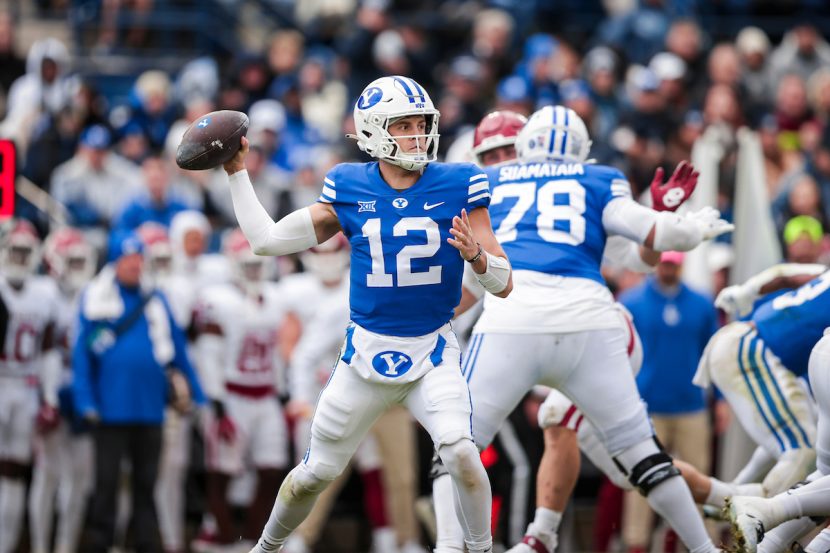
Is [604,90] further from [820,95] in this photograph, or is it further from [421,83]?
[820,95]

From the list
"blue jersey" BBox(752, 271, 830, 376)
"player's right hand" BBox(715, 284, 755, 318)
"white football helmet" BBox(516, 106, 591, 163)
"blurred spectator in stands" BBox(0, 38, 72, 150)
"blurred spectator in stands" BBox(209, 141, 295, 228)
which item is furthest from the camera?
"blurred spectator in stands" BBox(0, 38, 72, 150)

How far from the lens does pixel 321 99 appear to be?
1463cm

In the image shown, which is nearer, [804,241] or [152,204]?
[804,241]

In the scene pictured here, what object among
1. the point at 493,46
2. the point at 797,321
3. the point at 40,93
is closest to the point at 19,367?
the point at 40,93

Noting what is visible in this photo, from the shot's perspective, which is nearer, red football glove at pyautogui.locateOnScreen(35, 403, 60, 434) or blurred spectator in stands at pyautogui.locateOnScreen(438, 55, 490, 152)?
red football glove at pyautogui.locateOnScreen(35, 403, 60, 434)

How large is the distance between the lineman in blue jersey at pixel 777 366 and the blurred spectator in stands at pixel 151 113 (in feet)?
22.1

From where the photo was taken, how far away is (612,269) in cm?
1177

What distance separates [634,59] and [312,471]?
9179mm

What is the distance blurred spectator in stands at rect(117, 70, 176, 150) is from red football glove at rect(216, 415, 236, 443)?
3485mm

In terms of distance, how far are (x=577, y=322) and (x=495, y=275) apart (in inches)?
33.1

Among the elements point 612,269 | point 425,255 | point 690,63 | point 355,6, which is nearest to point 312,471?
point 425,255

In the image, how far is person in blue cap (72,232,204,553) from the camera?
10359mm

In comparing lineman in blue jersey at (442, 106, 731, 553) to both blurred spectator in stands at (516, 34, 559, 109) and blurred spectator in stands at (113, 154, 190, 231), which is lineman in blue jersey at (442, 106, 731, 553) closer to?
blurred spectator in stands at (113, 154, 190, 231)

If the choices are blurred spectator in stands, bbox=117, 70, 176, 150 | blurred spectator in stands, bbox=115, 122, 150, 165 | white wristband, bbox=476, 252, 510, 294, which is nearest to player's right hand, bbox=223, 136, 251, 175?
white wristband, bbox=476, 252, 510, 294
